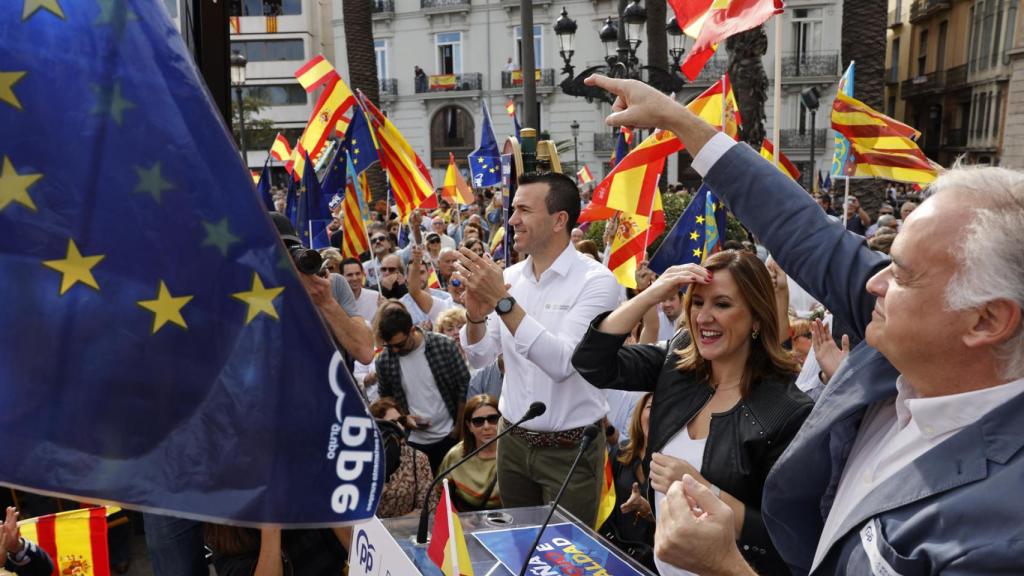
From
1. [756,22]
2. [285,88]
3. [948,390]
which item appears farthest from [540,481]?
[285,88]

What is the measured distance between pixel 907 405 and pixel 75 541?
3614 millimetres

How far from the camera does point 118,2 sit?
1086mm

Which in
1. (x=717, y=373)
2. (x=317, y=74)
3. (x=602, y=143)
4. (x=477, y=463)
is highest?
(x=317, y=74)

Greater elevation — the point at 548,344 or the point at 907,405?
the point at 907,405

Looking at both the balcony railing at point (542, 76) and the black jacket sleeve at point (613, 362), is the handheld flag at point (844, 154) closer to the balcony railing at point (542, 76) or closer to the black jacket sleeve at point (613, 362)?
the black jacket sleeve at point (613, 362)

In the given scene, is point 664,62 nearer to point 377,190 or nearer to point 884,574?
point 377,190

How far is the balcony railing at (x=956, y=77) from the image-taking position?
35.2 m

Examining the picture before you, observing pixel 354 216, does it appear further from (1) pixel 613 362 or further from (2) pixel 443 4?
(2) pixel 443 4

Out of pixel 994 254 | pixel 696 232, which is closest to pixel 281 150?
pixel 696 232

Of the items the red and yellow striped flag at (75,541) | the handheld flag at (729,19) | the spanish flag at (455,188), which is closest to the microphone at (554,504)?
the red and yellow striped flag at (75,541)

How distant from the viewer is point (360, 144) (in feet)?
26.1

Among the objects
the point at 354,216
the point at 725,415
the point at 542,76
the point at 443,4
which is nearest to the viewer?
the point at 725,415

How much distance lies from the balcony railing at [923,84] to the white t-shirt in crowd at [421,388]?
40197 mm

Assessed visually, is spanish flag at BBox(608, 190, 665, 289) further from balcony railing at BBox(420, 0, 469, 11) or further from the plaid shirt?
balcony railing at BBox(420, 0, 469, 11)
